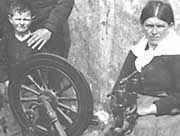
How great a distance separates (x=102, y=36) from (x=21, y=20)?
0.87 meters

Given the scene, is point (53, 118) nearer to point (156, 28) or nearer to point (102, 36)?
point (156, 28)

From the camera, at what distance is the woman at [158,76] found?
4.06 m

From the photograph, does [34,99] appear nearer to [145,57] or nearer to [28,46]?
[28,46]

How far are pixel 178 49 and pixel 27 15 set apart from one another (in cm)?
125

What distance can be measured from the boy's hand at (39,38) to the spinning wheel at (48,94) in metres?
0.17

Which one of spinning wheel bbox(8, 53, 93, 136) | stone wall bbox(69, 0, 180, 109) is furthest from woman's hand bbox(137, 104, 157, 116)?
stone wall bbox(69, 0, 180, 109)

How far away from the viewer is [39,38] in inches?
179

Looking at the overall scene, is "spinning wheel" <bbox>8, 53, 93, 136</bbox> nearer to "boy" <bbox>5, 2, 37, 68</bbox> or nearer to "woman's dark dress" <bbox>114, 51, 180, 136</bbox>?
"boy" <bbox>5, 2, 37, 68</bbox>

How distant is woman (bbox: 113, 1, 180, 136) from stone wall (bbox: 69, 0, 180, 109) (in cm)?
79

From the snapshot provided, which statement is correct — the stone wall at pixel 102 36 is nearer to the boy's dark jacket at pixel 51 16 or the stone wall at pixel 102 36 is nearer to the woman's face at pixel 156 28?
the boy's dark jacket at pixel 51 16

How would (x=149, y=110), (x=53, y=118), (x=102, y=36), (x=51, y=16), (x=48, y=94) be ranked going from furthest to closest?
(x=102, y=36)
(x=51, y=16)
(x=48, y=94)
(x=53, y=118)
(x=149, y=110)

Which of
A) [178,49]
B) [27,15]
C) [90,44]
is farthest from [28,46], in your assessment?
[178,49]

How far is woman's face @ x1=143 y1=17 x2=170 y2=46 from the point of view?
417cm

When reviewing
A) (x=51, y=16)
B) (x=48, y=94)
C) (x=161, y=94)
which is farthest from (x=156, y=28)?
(x=48, y=94)
